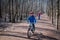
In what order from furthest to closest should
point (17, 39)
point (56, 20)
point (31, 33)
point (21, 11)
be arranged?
point (21, 11) → point (56, 20) → point (31, 33) → point (17, 39)

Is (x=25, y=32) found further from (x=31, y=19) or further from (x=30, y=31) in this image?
(x=31, y=19)

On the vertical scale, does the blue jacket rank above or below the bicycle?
above

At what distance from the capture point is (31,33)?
2.21 metres

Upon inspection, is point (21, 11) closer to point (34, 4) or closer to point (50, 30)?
point (34, 4)

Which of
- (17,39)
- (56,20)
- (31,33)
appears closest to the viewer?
(17,39)

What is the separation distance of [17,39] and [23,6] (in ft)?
2.05

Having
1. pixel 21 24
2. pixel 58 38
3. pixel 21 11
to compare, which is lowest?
pixel 58 38

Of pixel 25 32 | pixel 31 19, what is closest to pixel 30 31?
pixel 25 32

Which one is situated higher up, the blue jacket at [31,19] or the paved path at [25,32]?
the blue jacket at [31,19]

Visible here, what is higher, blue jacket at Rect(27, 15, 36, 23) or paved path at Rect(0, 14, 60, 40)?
blue jacket at Rect(27, 15, 36, 23)

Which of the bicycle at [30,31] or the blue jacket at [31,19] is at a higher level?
the blue jacket at [31,19]

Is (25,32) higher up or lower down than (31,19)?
lower down

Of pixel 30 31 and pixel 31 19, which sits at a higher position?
pixel 31 19

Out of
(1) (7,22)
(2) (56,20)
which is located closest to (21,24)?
(1) (7,22)
